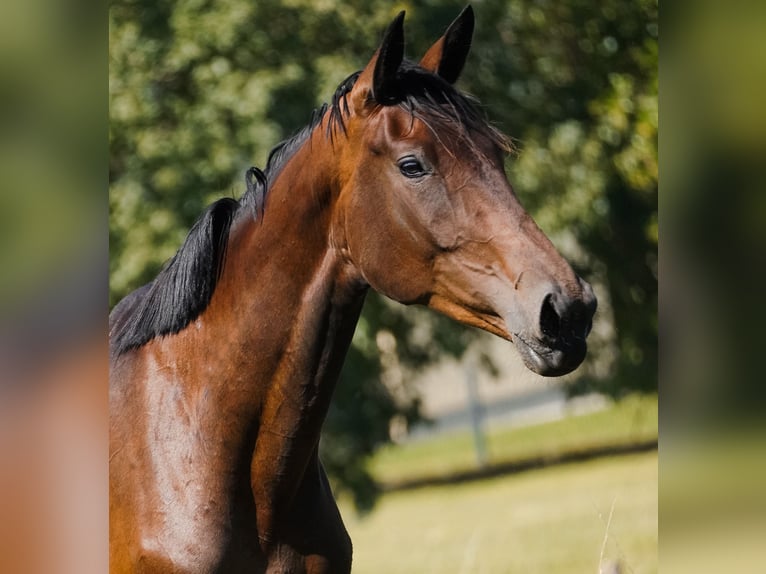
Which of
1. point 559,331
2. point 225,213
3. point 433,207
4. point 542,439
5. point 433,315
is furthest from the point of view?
point 542,439

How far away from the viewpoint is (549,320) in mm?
1812

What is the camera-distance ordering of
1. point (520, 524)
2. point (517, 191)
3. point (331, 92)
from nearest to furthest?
point (331, 92) → point (517, 191) → point (520, 524)

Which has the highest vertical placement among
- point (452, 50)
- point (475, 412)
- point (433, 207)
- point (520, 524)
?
point (452, 50)

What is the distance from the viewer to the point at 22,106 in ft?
2.96

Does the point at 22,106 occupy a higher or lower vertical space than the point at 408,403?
higher

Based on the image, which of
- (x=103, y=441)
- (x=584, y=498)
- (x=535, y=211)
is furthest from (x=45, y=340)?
(x=584, y=498)

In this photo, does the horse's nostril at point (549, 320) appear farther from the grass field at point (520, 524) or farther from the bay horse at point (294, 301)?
the grass field at point (520, 524)

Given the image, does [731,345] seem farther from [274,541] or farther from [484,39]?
[484,39]

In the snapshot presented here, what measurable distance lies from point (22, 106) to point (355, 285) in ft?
4.01

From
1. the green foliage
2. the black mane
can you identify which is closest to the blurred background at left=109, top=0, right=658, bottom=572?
the green foliage

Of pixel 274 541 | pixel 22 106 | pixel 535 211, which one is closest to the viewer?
pixel 22 106

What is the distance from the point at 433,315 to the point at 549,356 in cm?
420

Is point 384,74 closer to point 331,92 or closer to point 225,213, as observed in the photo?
point 225,213

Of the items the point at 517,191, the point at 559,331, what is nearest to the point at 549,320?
the point at 559,331
